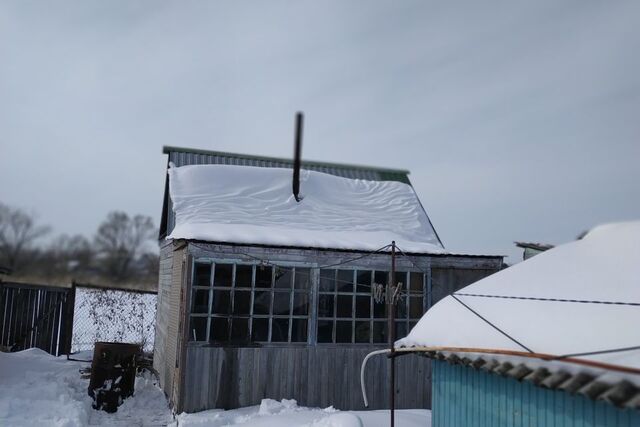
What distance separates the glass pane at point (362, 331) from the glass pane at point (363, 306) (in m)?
0.15

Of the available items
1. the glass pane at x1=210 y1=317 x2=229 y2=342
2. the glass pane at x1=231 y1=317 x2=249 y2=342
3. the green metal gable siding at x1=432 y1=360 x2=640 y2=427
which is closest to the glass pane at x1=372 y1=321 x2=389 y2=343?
the glass pane at x1=231 y1=317 x2=249 y2=342

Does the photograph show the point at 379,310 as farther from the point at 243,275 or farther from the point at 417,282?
the point at 243,275

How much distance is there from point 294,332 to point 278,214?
3.34 m

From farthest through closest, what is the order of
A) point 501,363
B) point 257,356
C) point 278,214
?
Result: point 278,214
point 257,356
point 501,363

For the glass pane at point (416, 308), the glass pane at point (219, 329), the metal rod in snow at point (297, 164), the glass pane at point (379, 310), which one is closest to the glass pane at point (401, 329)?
the glass pane at point (416, 308)

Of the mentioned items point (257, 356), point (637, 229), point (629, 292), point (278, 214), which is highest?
point (278, 214)

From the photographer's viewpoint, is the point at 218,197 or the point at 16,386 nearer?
the point at 16,386

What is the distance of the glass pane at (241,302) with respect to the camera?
8.77m

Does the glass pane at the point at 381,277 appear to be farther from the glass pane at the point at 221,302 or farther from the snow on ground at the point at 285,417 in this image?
the glass pane at the point at 221,302

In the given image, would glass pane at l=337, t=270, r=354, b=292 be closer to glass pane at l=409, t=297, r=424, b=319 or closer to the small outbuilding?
glass pane at l=409, t=297, r=424, b=319

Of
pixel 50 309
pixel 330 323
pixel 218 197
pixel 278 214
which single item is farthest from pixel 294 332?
pixel 50 309

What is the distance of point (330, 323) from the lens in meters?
9.28

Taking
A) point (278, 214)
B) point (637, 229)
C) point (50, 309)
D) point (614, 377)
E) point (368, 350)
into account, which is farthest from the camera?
point (50, 309)

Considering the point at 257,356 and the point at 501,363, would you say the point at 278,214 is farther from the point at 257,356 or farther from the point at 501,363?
the point at 501,363
